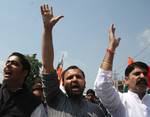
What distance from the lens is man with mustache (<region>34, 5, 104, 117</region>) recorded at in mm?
4230

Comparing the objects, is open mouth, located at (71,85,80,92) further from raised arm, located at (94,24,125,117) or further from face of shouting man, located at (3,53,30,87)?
face of shouting man, located at (3,53,30,87)

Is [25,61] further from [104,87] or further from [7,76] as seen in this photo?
[104,87]

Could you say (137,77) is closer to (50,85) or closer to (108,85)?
(108,85)

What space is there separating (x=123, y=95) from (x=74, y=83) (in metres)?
0.82

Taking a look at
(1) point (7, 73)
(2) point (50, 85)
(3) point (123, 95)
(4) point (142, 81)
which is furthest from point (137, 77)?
(1) point (7, 73)

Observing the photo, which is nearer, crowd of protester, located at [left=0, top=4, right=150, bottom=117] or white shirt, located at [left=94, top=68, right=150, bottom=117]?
crowd of protester, located at [left=0, top=4, right=150, bottom=117]

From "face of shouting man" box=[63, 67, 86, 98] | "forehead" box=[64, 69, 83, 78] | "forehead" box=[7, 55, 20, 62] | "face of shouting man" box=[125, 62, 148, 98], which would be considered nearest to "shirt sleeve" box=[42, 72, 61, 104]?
"face of shouting man" box=[63, 67, 86, 98]

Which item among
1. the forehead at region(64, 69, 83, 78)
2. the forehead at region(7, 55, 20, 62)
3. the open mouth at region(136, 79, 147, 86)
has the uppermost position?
the forehead at region(7, 55, 20, 62)

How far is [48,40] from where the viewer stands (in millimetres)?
4332

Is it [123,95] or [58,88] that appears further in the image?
[123,95]

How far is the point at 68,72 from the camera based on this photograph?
4.54 metres

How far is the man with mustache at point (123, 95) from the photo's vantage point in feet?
14.8

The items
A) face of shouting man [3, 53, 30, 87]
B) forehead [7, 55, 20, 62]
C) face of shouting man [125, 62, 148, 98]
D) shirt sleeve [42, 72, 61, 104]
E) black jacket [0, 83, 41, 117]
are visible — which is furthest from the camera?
forehead [7, 55, 20, 62]

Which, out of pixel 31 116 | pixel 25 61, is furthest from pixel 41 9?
pixel 31 116
